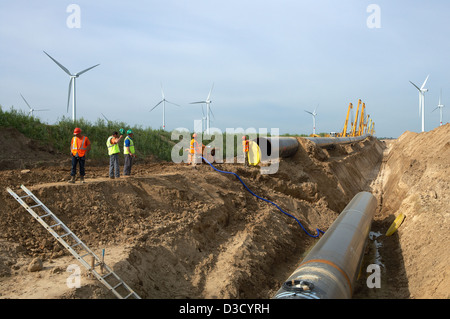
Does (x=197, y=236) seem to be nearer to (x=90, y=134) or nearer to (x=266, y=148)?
(x=266, y=148)

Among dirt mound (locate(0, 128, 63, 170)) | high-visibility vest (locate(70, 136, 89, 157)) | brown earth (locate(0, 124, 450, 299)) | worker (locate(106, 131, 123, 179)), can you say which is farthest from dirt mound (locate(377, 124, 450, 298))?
dirt mound (locate(0, 128, 63, 170))

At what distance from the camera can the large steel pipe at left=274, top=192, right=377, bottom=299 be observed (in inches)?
216

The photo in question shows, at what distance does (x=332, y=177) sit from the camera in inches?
628

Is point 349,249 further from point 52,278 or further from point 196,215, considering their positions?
point 52,278

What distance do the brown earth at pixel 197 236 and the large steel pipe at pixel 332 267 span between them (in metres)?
1.17

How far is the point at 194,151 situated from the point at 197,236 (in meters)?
6.29

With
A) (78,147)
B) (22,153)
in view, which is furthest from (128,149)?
(22,153)

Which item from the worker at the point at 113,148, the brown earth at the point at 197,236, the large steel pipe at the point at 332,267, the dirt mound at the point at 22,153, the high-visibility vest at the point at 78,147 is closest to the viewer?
the large steel pipe at the point at 332,267

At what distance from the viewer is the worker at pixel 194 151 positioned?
48.1 ft

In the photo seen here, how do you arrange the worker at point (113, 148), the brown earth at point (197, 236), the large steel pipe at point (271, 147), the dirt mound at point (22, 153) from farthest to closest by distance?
the large steel pipe at point (271, 147) < the dirt mound at point (22, 153) < the worker at point (113, 148) < the brown earth at point (197, 236)

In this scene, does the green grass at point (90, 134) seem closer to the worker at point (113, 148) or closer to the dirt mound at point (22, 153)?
the dirt mound at point (22, 153)

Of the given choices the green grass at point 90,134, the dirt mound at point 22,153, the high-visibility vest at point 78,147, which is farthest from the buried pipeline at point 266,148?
the dirt mound at point 22,153

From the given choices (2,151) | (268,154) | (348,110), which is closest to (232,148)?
(268,154)

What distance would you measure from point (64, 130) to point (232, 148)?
10.3 m
